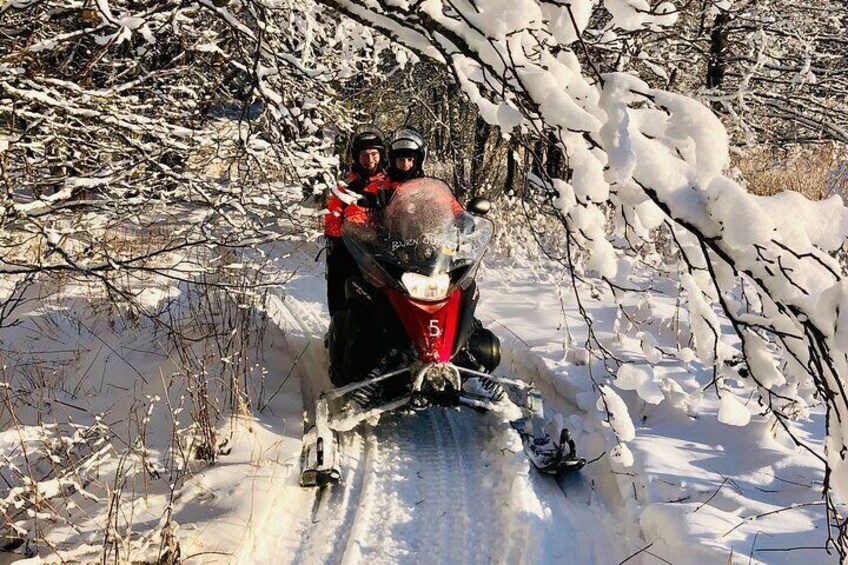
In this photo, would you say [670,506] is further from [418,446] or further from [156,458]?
[156,458]

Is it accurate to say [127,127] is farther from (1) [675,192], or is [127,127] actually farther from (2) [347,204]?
(1) [675,192]

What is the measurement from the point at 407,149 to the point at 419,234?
1.38 meters

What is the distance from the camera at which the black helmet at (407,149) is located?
5105mm

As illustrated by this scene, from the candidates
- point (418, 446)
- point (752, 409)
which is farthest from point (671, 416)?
point (418, 446)

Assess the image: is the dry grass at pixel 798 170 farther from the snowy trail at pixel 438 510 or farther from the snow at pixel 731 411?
the snow at pixel 731 411

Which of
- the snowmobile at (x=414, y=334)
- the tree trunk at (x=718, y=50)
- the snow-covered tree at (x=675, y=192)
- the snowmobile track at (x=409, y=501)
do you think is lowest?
the snowmobile track at (x=409, y=501)

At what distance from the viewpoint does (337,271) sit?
5.11m

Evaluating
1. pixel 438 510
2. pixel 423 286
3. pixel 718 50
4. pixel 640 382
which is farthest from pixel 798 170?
pixel 640 382

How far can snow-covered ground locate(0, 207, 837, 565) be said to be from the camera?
110 inches

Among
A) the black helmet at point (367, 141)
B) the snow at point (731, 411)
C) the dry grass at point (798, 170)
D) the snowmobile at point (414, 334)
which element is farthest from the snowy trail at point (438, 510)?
the dry grass at point (798, 170)

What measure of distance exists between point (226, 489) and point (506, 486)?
1.40 m

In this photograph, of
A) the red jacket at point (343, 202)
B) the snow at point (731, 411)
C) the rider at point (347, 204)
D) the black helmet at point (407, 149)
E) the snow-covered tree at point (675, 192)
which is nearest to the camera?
the snow-covered tree at point (675, 192)

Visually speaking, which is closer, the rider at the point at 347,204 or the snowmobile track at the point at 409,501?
the snowmobile track at the point at 409,501

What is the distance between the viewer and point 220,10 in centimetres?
215
